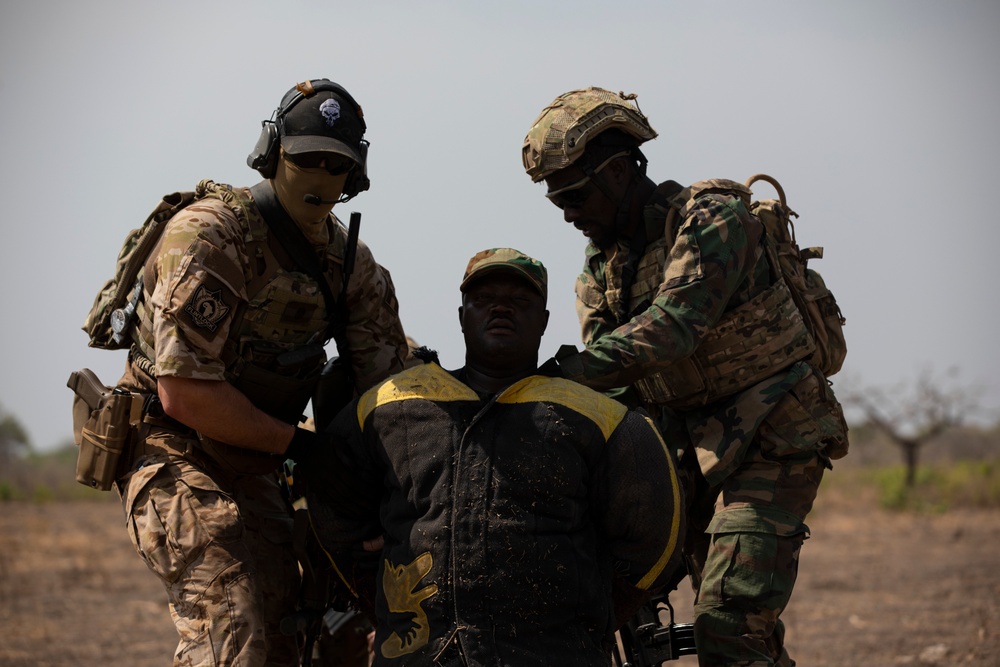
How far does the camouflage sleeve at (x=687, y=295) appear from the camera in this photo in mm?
5469

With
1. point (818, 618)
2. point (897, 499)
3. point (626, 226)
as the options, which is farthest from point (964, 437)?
point (626, 226)

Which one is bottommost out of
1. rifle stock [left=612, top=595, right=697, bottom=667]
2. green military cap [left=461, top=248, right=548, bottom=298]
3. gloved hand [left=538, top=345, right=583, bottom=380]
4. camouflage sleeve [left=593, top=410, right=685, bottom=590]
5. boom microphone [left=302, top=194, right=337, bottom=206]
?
rifle stock [left=612, top=595, right=697, bottom=667]

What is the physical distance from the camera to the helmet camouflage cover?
5840mm

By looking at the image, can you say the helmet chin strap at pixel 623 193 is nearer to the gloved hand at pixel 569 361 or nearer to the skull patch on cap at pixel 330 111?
the gloved hand at pixel 569 361

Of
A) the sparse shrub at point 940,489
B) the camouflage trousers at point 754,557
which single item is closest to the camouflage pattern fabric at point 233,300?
the camouflage trousers at point 754,557

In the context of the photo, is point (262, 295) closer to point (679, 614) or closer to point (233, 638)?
point (233, 638)

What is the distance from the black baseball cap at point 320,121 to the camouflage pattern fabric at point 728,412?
4.63ft

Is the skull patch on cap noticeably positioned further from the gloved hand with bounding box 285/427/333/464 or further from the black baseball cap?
the gloved hand with bounding box 285/427/333/464

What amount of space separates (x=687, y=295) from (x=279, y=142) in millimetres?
1981

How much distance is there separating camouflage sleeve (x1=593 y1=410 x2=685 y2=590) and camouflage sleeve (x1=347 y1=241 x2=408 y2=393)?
1.62 meters

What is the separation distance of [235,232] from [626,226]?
6.38ft

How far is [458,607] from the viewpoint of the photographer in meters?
4.49

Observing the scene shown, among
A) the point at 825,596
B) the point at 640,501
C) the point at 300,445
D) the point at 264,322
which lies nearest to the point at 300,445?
the point at 300,445

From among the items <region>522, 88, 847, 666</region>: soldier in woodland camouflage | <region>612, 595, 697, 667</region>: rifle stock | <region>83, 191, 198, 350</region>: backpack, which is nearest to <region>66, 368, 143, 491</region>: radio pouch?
<region>83, 191, 198, 350</region>: backpack
